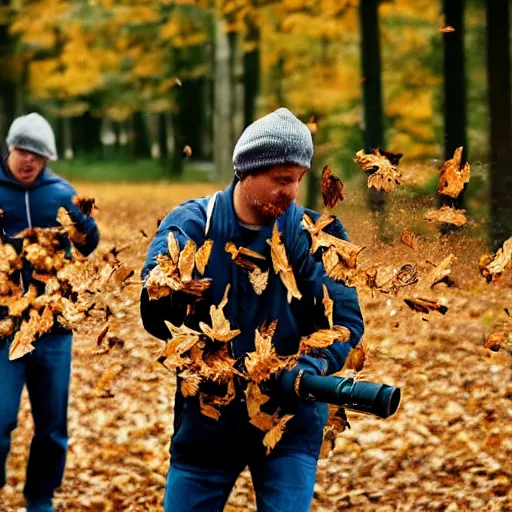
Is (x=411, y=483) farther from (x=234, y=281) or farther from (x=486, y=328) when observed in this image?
(x=234, y=281)

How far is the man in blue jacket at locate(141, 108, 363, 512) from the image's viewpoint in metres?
2.81

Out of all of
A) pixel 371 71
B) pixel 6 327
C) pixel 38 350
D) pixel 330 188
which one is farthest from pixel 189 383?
pixel 371 71

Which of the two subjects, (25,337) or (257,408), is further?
(25,337)

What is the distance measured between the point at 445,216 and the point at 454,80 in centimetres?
634

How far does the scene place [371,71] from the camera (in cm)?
1177

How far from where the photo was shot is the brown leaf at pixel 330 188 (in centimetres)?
351

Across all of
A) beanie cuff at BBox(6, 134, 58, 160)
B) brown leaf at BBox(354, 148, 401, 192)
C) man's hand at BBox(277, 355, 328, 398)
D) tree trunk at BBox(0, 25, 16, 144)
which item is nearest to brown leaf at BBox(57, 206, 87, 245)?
beanie cuff at BBox(6, 134, 58, 160)

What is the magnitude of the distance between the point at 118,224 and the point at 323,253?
47.5 ft

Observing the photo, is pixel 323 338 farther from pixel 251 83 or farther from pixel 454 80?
pixel 251 83

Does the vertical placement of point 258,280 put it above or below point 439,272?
above

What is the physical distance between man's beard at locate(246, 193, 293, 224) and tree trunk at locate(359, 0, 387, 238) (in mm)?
8784

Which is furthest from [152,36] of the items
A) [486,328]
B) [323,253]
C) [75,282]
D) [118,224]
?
[323,253]

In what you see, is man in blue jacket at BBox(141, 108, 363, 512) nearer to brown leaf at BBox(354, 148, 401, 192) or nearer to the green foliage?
brown leaf at BBox(354, 148, 401, 192)

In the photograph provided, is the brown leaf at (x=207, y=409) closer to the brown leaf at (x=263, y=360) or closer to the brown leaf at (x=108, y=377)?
the brown leaf at (x=263, y=360)
